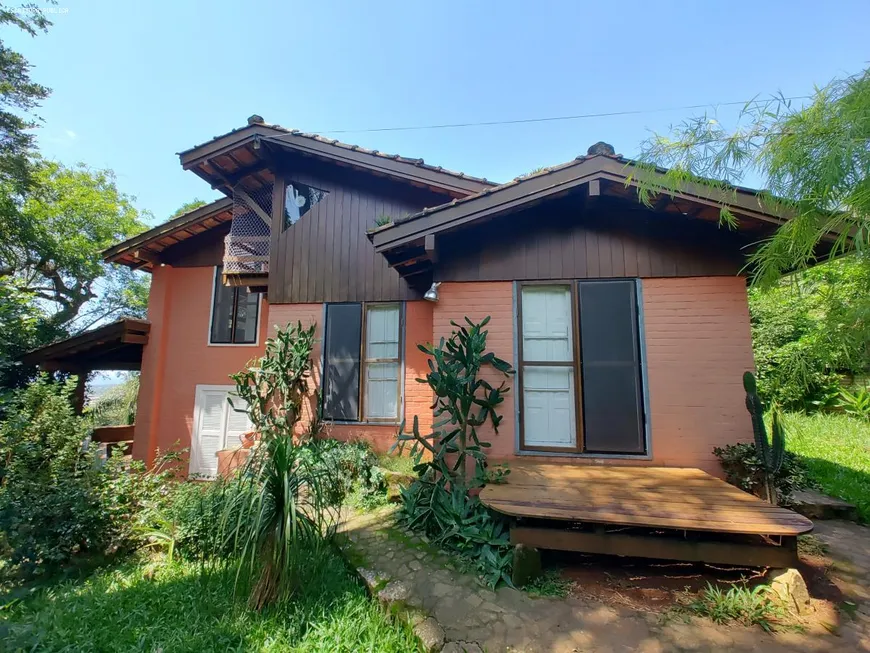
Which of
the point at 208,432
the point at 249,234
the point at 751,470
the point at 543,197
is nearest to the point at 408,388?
the point at 543,197

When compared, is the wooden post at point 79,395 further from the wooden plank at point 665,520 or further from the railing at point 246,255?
the wooden plank at point 665,520

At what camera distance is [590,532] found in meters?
2.81

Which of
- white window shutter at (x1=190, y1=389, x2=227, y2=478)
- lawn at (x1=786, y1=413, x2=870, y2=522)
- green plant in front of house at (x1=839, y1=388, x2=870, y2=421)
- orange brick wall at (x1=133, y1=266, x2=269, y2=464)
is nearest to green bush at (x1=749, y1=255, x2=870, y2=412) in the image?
lawn at (x1=786, y1=413, x2=870, y2=522)

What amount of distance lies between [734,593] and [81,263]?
66.9ft

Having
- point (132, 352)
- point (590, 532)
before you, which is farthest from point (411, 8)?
point (132, 352)

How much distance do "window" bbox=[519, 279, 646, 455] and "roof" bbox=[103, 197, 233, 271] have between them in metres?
6.68

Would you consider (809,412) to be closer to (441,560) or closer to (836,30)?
(836,30)

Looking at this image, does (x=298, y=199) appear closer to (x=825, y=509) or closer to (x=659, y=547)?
(x=659, y=547)

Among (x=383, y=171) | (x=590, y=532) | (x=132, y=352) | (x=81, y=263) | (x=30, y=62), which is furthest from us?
(x=81, y=263)

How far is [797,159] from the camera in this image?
2293 mm

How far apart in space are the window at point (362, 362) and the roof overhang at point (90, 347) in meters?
4.48

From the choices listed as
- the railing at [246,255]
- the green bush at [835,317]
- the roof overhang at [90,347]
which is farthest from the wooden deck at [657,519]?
the roof overhang at [90,347]

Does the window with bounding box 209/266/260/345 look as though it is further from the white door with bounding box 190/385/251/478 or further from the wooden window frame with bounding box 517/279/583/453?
the wooden window frame with bounding box 517/279/583/453

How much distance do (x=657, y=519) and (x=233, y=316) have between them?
26.4ft
